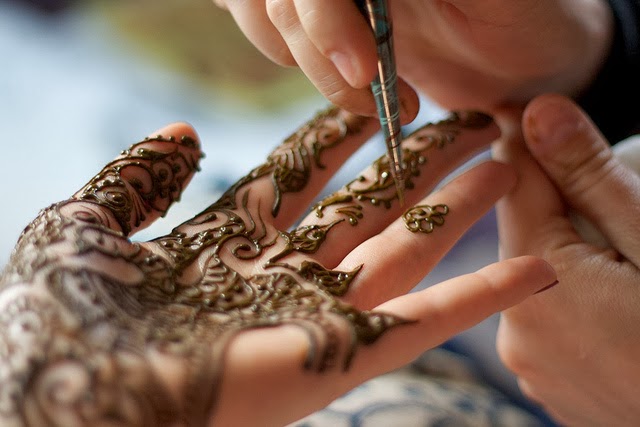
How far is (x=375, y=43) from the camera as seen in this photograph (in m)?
0.79

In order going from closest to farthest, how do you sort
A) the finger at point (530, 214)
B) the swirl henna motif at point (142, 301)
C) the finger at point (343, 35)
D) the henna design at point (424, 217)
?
the swirl henna motif at point (142, 301) → the finger at point (343, 35) → the henna design at point (424, 217) → the finger at point (530, 214)

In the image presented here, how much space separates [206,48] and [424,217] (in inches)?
38.6

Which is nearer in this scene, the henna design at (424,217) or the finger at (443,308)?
the finger at (443,308)

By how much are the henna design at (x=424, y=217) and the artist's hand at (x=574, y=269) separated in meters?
0.21

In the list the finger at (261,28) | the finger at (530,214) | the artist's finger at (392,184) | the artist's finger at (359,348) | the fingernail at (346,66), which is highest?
the finger at (261,28)

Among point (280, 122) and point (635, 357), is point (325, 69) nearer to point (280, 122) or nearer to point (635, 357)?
point (635, 357)

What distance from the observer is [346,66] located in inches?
31.2

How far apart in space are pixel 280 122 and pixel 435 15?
0.65m

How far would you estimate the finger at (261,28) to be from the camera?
946mm

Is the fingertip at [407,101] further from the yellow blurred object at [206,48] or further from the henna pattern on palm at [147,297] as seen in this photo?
the yellow blurred object at [206,48]

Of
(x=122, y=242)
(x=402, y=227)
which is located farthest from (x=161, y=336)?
(x=402, y=227)

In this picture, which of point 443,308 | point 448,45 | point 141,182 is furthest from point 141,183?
point 448,45

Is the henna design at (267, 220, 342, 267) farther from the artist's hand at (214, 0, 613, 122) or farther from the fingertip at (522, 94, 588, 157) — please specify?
the fingertip at (522, 94, 588, 157)

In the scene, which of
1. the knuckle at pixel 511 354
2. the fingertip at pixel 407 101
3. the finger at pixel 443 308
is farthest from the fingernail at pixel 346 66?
the knuckle at pixel 511 354
